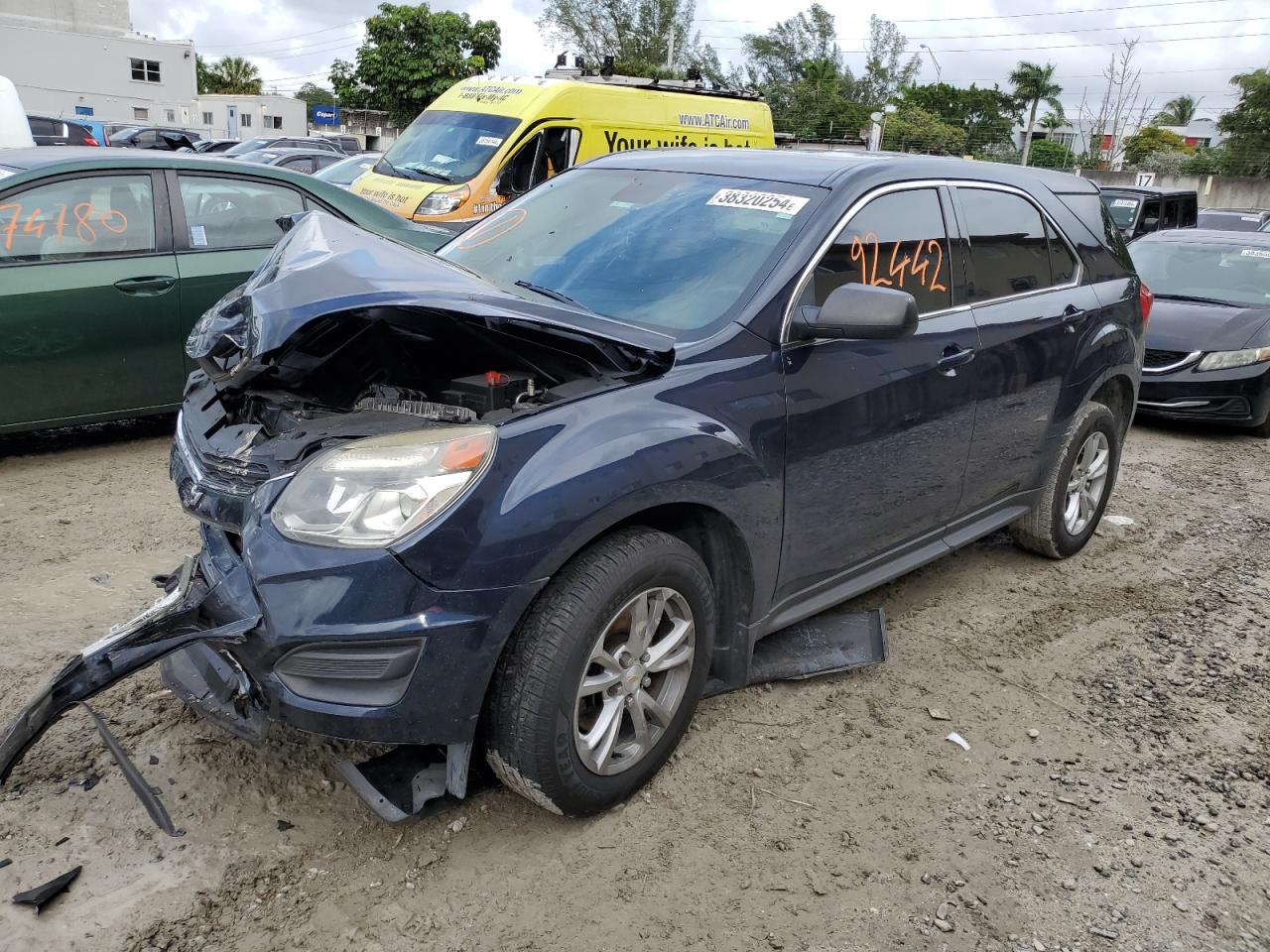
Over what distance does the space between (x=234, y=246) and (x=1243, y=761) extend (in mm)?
5435

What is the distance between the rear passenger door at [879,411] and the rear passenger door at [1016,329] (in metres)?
0.14

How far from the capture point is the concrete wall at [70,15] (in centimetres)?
5412

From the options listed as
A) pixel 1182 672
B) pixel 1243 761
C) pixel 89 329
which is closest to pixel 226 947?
pixel 1243 761

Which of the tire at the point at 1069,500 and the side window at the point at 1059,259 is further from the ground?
the side window at the point at 1059,259

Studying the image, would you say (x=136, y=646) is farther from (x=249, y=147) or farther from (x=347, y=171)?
(x=249, y=147)

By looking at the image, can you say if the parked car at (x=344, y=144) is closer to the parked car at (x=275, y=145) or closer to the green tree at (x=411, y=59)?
the parked car at (x=275, y=145)

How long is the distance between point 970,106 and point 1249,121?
21430 mm

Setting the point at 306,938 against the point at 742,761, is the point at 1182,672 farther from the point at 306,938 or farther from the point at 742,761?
the point at 306,938

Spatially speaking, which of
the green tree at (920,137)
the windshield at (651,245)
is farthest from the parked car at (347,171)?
the green tree at (920,137)

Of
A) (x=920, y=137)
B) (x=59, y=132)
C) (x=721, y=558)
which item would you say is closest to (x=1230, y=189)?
(x=920, y=137)

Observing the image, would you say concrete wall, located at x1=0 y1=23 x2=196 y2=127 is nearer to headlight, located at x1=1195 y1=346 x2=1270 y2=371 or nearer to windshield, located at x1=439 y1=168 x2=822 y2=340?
headlight, located at x1=1195 y1=346 x2=1270 y2=371

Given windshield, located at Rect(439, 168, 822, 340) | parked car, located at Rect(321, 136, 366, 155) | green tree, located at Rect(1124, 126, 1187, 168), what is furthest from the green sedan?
green tree, located at Rect(1124, 126, 1187, 168)

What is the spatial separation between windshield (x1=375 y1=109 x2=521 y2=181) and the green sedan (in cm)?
505

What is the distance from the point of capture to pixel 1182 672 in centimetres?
402
